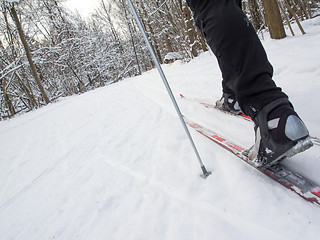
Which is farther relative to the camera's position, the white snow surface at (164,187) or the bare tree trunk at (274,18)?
the bare tree trunk at (274,18)

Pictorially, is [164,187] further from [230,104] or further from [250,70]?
[230,104]

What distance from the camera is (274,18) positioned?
3.29m

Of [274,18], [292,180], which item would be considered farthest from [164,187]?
[274,18]

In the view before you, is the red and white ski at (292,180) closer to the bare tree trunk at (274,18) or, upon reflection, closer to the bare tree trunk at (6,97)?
the bare tree trunk at (274,18)

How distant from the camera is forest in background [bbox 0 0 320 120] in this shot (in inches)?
253

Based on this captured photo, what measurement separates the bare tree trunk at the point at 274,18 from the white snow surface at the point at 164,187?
5.62ft

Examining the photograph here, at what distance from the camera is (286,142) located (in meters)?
0.62

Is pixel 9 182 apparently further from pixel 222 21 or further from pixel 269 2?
pixel 269 2

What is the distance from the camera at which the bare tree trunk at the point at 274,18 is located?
3.22m

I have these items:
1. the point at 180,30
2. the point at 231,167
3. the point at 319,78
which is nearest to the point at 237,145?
the point at 231,167

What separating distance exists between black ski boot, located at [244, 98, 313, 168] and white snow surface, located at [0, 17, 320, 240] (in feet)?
0.44

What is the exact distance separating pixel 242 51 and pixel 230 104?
0.82 metres

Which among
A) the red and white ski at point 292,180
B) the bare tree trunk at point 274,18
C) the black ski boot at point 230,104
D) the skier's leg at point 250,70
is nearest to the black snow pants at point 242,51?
the skier's leg at point 250,70

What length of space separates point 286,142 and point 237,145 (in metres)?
0.42
